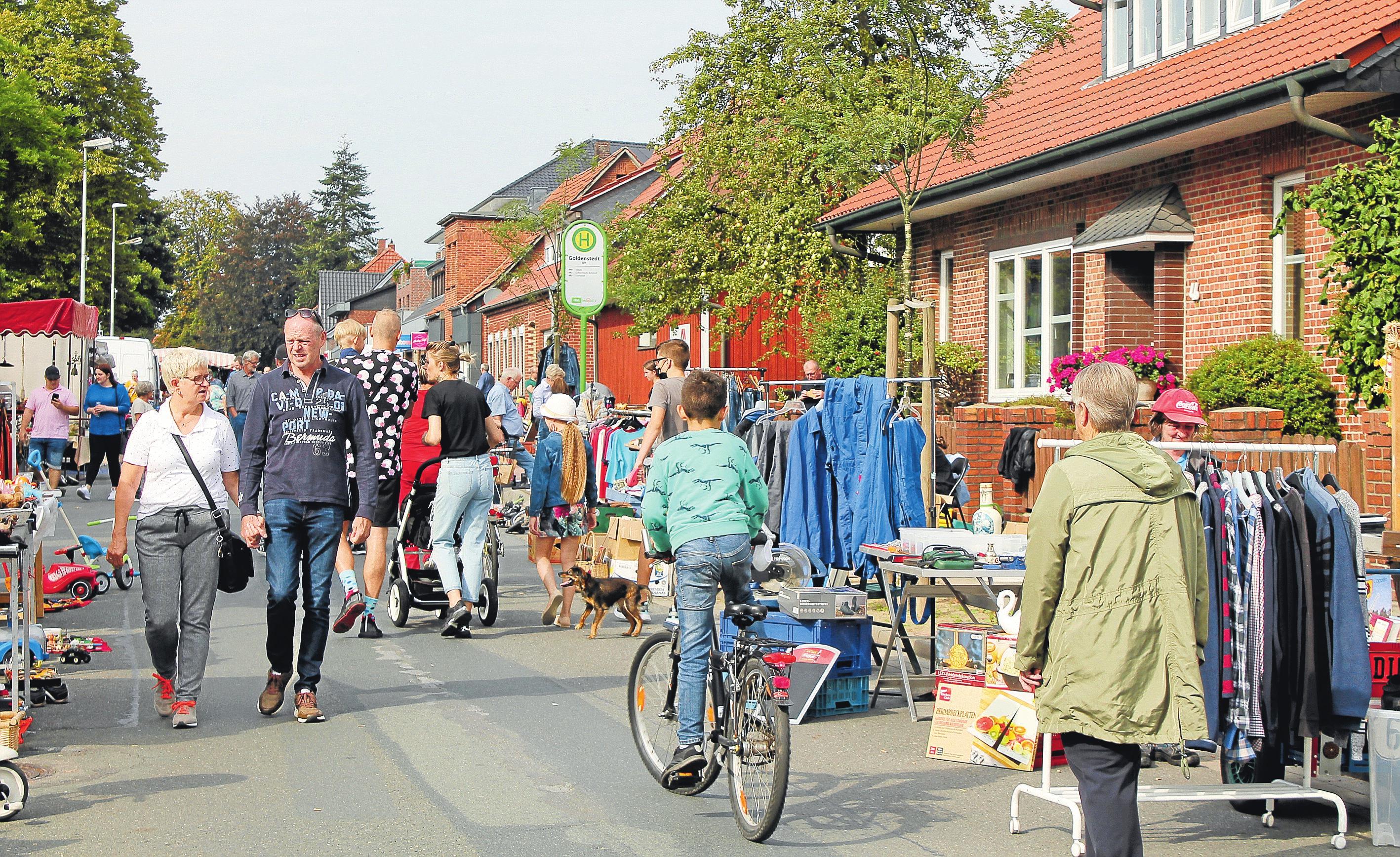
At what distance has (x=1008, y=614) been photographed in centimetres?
656

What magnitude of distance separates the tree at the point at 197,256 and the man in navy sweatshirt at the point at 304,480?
311 ft

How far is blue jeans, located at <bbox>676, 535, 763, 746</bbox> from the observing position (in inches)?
234

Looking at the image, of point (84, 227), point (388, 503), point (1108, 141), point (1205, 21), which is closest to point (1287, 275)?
point (1108, 141)

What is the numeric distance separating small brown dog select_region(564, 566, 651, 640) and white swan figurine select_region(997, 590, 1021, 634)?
4153 mm

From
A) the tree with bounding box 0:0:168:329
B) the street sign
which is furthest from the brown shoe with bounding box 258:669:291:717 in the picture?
the tree with bounding box 0:0:168:329

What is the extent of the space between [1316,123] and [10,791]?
11934mm

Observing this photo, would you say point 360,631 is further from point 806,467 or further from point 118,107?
point 118,107

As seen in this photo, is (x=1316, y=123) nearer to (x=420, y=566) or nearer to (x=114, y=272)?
(x=420, y=566)

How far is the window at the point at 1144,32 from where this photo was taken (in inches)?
712

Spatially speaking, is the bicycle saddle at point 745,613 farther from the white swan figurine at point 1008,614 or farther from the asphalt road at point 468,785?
the white swan figurine at point 1008,614

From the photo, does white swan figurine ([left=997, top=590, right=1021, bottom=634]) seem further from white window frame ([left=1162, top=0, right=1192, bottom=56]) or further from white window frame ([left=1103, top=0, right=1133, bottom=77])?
white window frame ([left=1103, top=0, right=1133, bottom=77])

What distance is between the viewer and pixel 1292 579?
574 cm

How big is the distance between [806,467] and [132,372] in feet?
86.8

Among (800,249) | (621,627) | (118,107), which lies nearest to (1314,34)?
(621,627)
